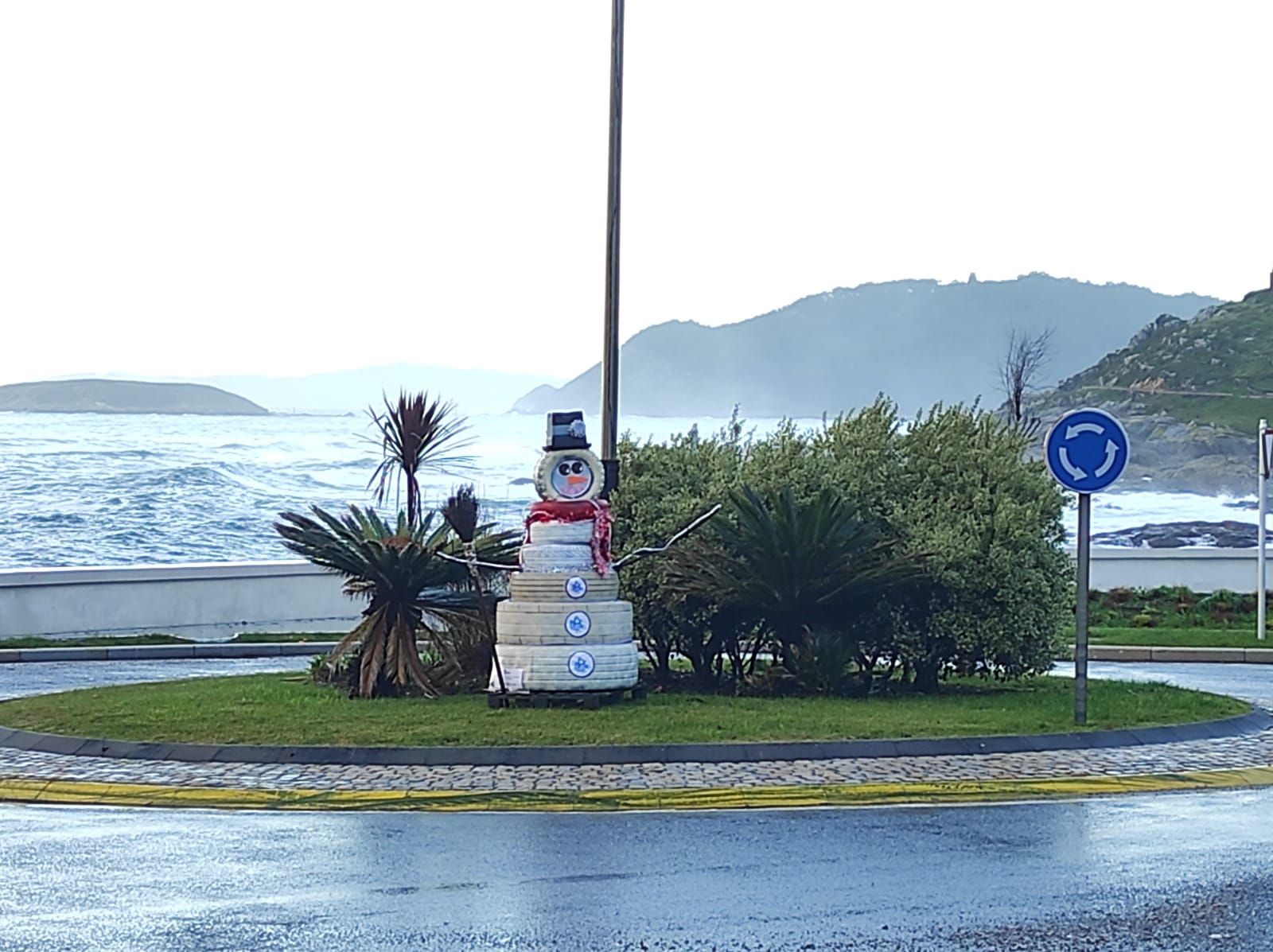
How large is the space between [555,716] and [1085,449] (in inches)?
182

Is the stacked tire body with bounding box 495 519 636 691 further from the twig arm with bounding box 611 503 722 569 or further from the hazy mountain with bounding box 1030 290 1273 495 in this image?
the hazy mountain with bounding box 1030 290 1273 495

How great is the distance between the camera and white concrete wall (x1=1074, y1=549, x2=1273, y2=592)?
3241 centimetres

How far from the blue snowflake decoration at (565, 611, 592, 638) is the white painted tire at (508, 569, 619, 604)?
4.6 inches

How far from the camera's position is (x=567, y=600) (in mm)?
14758

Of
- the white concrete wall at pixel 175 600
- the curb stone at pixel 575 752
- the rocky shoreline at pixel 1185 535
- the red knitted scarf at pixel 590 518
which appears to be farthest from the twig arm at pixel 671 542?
the rocky shoreline at pixel 1185 535

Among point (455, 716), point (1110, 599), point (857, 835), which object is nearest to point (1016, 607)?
point (455, 716)

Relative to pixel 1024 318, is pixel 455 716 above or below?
below

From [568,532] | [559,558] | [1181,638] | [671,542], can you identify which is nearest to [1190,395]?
[1181,638]

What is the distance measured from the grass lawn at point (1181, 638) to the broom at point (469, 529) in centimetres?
1057

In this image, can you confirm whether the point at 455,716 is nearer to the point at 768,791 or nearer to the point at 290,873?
the point at 768,791

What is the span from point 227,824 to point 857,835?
11.7ft

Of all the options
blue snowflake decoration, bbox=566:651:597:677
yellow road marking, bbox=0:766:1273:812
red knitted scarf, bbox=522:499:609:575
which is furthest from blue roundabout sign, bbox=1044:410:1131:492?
blue snowflake decoration, bbox=566:651:597:677

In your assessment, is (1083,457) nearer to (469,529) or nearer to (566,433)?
(566,433)

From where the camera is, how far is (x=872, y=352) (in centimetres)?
13225
